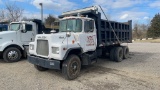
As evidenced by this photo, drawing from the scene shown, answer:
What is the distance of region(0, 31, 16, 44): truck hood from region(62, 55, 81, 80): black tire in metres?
5.31

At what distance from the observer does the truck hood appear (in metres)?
9.91

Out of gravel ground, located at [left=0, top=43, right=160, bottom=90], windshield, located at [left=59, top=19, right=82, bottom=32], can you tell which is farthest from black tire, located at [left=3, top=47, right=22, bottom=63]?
windshield, located at [left=59, top=19, right=82, bottom=32]

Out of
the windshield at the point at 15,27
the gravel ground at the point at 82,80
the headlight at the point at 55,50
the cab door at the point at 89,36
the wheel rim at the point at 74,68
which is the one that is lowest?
the gravel ground at the point at 82,80

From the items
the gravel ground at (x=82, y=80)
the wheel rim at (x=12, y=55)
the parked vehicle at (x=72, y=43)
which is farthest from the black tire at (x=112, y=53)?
the wheel rim at (x=12, y=55)

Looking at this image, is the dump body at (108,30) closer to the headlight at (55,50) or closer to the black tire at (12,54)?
the headlight at (55,50)

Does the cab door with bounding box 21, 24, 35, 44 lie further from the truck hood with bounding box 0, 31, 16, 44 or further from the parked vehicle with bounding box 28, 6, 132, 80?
the parked vehicle with bounding box 28, 6, 132, 80

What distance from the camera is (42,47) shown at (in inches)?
268

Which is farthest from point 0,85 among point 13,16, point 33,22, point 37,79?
point 13,16

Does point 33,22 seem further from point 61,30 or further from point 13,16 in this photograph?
point 13,16

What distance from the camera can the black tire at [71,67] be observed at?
646cm

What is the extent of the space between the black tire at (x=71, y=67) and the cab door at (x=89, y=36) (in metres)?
0.92

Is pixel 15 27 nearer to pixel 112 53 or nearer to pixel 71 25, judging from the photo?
pixel 71 25

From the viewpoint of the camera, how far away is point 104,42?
9.27m

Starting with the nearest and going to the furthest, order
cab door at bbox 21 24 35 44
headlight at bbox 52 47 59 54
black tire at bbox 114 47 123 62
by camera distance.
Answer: headlight at bbox 52 47 59 54, black tire at bbox 114 47 123 62, cab door at bbox 21 24 35 44
